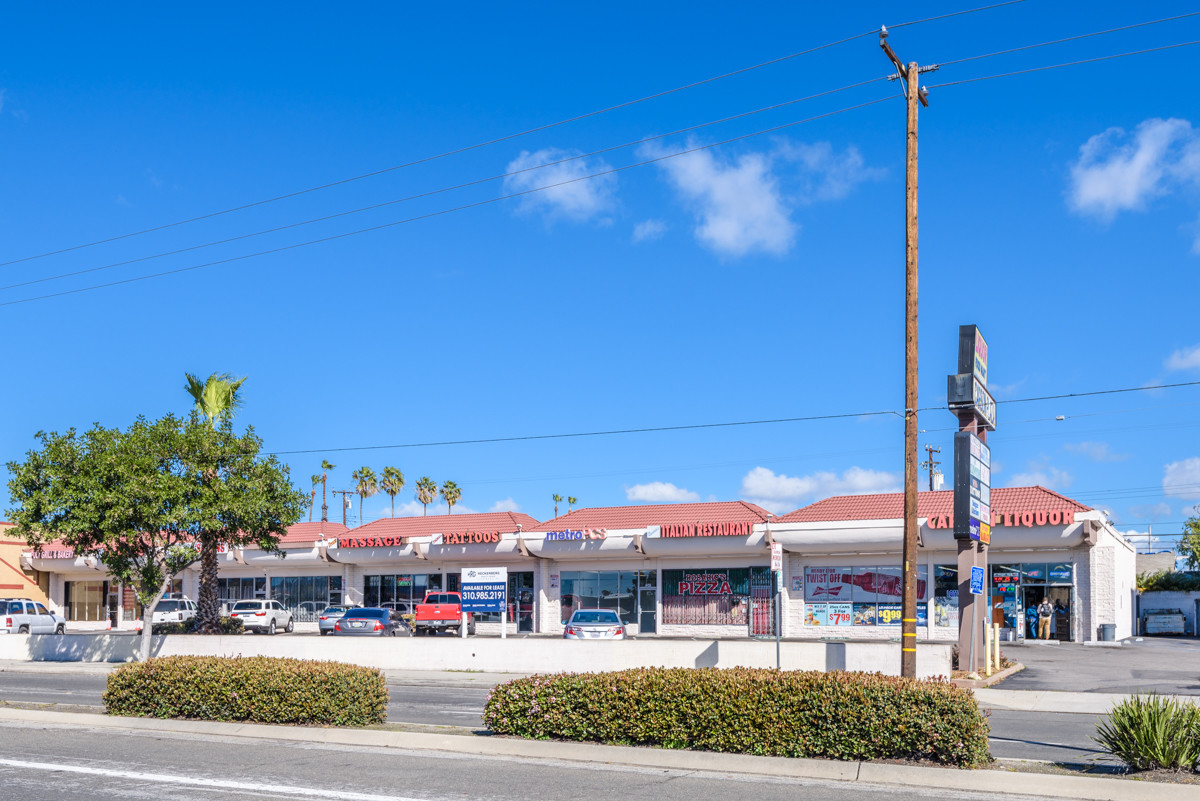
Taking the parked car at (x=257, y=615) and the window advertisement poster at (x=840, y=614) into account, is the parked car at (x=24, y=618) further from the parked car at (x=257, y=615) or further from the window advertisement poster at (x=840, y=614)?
the window advertisement poster at (x=840, y=614)

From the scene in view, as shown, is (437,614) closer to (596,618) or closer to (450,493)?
(596,618)

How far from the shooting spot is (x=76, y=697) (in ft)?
70.4

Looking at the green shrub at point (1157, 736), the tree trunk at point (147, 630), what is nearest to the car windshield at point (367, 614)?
the tree trunk at point (147, 630)

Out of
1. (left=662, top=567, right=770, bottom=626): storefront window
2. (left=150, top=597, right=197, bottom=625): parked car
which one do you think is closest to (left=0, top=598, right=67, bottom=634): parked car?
(left=150, top=597, right=197, bottom=625): parked car

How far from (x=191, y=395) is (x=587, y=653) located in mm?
19267

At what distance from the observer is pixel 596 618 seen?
3234cm

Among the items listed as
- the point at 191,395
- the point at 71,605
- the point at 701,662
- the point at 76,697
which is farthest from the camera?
the point at 71,605

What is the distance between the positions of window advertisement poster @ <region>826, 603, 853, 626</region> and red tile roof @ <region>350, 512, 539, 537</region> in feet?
47.3

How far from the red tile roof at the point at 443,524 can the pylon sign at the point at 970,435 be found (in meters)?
27.3

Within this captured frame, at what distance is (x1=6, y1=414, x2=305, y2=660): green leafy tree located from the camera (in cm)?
3133

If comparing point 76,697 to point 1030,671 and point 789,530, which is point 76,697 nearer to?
point 1030,671

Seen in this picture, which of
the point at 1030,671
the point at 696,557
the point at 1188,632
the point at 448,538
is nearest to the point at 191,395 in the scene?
the point at 448,538

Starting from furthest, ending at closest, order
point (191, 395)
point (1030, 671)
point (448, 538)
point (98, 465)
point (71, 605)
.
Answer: point (71, 605) → point (448, 538) → point (191, 395) → point (98, 465) → point (1030, 671)

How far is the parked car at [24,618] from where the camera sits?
4344cm
